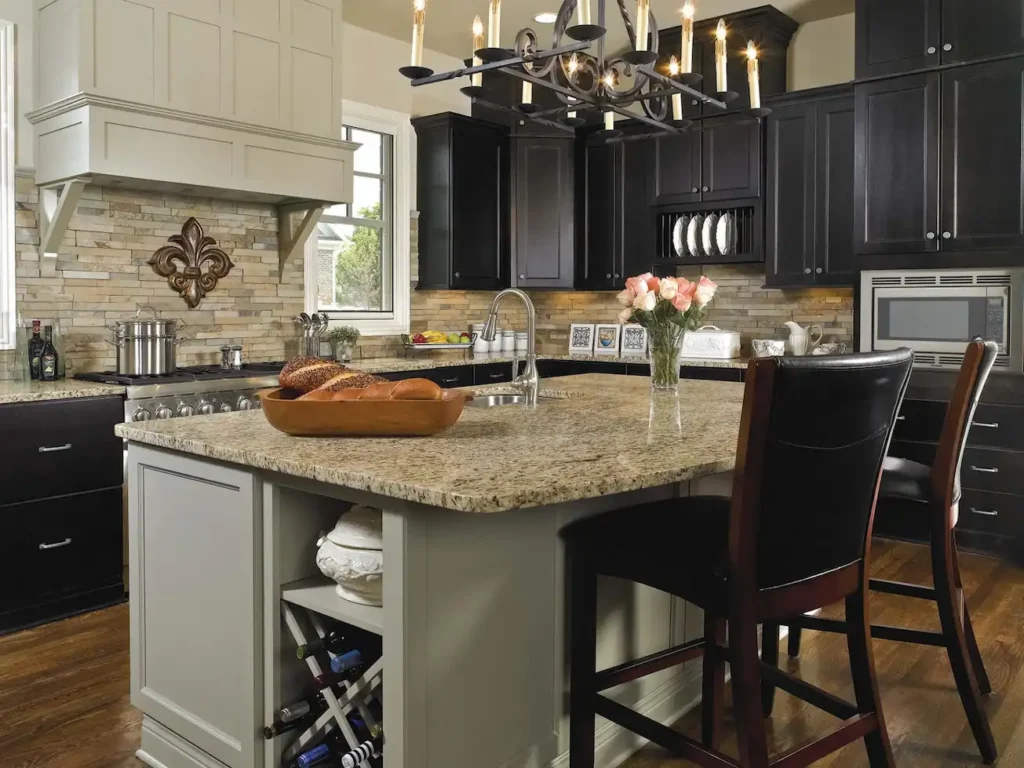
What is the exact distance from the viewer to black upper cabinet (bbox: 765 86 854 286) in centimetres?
473

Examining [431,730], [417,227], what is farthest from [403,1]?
[431,730]

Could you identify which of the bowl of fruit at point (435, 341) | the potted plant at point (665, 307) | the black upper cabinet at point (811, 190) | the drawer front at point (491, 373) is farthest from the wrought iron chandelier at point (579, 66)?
the bowl of fruit at point (435, 341)

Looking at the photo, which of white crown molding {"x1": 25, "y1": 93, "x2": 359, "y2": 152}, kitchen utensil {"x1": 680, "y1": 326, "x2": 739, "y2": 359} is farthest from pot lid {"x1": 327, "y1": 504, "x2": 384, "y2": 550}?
kitchen utensil {"x1": 680, "y1": 326, "x2": 739, "y2": 359}

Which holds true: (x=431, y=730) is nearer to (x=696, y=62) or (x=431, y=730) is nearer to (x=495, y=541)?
(x=495, y=541)

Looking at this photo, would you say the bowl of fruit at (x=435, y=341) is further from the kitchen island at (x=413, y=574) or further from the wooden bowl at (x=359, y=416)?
the wooden bowl at (x=359, y=416)

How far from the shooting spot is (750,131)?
5.07 meters

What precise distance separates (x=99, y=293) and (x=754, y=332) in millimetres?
3686

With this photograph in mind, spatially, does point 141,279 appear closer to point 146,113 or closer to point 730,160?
point 146,113

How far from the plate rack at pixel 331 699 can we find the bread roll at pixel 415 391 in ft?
1.67

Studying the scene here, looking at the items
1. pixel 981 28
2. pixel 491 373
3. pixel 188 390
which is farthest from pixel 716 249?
pixel 188 390

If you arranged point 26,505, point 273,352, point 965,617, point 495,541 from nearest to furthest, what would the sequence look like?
point 495,541 < point 965,617 < point 26,505 < point 273,352

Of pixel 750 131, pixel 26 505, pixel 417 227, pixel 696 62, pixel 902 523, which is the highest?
pixel 696 62

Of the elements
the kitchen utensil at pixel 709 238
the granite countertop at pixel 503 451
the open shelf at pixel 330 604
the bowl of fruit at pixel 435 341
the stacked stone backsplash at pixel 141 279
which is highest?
the kitchen utensil at pixel 709 238

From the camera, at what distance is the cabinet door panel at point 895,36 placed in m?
4.20
